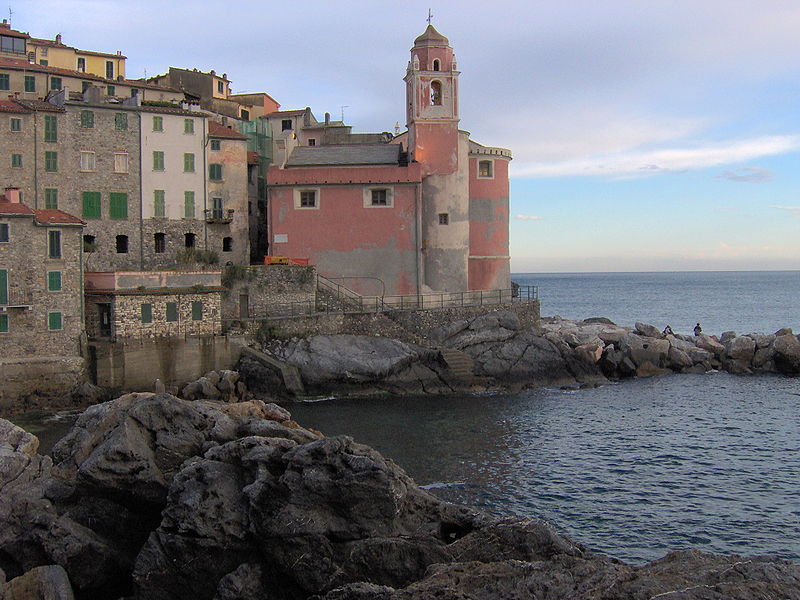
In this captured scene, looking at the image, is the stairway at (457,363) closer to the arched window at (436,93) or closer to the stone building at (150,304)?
the stone building at (150,304)

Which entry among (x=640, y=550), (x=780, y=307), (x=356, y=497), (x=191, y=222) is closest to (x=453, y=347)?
(x=191, y=222)

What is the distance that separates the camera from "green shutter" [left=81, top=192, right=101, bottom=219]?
4400cm

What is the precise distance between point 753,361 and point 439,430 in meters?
24.9

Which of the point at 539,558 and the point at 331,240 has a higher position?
the point at 331,240

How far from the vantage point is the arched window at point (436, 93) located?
1895 inches

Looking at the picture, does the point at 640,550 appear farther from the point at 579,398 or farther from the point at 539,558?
the point at 579,398

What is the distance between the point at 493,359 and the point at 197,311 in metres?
15.1

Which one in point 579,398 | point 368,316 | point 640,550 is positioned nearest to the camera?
point 640,550

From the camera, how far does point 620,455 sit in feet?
98.0

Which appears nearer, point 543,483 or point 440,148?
point 543,483

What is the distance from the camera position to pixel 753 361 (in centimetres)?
4931

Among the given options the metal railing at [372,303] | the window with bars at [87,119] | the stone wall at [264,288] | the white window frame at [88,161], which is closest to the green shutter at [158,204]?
the white window frame at [88,161]

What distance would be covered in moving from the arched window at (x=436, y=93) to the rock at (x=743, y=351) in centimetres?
2253

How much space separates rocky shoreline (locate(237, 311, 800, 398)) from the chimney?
484 inches
